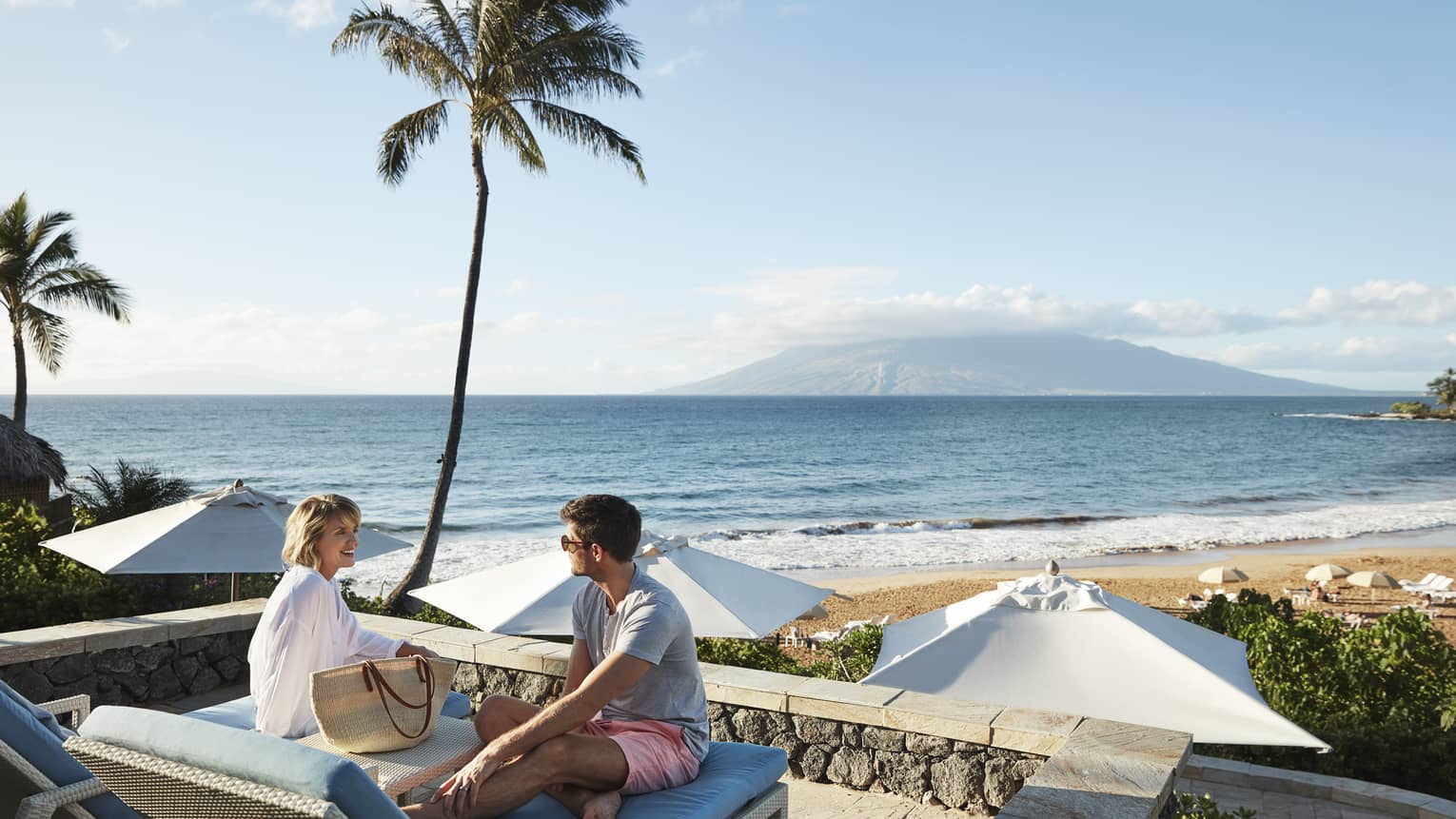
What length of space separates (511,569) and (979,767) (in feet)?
10.8

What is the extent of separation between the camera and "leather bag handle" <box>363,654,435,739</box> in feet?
10.2

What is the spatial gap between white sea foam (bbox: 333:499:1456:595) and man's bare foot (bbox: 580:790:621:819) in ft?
57.0

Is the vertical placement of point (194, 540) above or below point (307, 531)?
below

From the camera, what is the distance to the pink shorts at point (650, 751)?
308cm

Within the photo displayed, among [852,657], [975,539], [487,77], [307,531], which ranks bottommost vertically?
[975,539]

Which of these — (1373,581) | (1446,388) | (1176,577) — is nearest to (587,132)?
(1176,577)

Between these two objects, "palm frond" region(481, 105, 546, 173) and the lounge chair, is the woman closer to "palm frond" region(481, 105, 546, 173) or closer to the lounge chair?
the lounge chair

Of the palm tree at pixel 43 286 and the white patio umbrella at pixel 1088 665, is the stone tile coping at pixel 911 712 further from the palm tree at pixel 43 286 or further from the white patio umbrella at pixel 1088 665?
the palm tree at pixel 43 286

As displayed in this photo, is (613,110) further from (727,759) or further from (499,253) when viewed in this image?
(499,253)

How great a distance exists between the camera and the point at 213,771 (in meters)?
2.00

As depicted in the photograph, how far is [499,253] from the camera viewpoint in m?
57.2

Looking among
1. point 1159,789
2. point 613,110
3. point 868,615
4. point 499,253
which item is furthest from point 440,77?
point 499,253

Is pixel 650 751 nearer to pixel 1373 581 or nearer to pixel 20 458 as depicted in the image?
pixel 1373 581

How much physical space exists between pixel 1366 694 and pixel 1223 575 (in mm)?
11904
